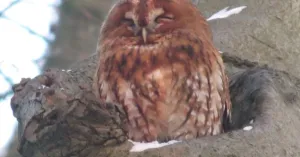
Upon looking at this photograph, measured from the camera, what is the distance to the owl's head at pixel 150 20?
79.0 inches

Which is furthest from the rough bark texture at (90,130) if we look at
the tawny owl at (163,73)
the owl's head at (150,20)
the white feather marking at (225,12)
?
the white feather marking at (225,12)

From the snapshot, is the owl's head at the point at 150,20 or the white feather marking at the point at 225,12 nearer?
the owl's head at the point at 150,20

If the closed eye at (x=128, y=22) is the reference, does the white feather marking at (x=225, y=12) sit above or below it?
below

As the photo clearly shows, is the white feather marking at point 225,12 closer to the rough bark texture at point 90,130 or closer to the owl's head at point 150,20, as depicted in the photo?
the owl's head at point 150,20

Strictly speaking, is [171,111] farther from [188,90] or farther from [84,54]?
[84,54]

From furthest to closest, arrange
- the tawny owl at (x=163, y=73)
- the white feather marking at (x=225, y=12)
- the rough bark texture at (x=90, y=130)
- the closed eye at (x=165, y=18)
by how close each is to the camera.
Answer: the white feather marking at (x=225, y=12), the closed eye at (x=165, y=18), the tawny owl at (x=163, y=73), the rough bark texture at (x=90, y=130)

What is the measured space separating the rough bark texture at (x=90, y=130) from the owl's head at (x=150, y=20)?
43cm

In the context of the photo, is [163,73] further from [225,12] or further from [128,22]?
[225,12]

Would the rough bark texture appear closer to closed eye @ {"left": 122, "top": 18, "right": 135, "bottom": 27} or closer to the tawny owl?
the tawny owl

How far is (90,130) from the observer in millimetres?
1461

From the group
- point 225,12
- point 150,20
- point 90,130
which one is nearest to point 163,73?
point 150,20

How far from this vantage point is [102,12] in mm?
2682

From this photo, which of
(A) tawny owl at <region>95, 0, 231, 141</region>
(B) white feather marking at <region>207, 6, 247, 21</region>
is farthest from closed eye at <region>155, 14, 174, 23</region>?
(B) white feather marking at <region>207, 6, 247, 21</region>

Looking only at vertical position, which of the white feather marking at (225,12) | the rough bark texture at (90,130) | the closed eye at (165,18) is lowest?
the rough bark texture at (90,130)
